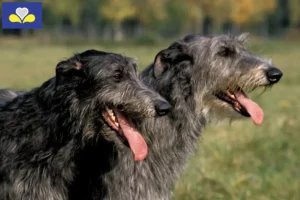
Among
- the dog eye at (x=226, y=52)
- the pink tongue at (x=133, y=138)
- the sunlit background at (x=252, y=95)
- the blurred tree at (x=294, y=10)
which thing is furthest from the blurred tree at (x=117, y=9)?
the pink tongue at (x=133, y=138)

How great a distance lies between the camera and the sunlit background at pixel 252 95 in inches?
313

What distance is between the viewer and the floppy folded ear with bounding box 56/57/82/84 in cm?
550

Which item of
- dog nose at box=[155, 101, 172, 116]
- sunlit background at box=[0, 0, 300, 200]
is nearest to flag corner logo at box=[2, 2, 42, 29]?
sunlit background at box=[0, 0, 300, 200]

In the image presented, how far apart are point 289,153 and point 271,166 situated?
0.67m

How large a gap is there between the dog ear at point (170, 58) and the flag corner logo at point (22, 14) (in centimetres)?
157

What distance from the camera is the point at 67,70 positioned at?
5516mm

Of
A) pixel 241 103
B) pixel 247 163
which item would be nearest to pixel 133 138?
pixel 241 103

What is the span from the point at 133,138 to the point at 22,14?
258 cm

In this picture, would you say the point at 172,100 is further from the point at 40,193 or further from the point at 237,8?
the point at 237,8

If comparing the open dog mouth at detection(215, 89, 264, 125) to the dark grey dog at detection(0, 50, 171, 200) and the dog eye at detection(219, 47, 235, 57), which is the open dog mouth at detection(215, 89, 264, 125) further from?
the dark grey dog at detection(0, 50, 171, 200)

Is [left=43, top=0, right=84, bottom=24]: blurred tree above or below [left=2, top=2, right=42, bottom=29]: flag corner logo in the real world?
below

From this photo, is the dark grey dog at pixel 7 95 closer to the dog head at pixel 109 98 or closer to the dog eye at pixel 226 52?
the dog head at pixel 109 98

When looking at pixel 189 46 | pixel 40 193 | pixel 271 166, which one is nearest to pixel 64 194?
pixel 40 193

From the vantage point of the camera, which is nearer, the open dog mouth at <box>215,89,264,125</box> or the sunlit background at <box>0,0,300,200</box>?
the open dog mouth at <box>215,89,264,125</box>
